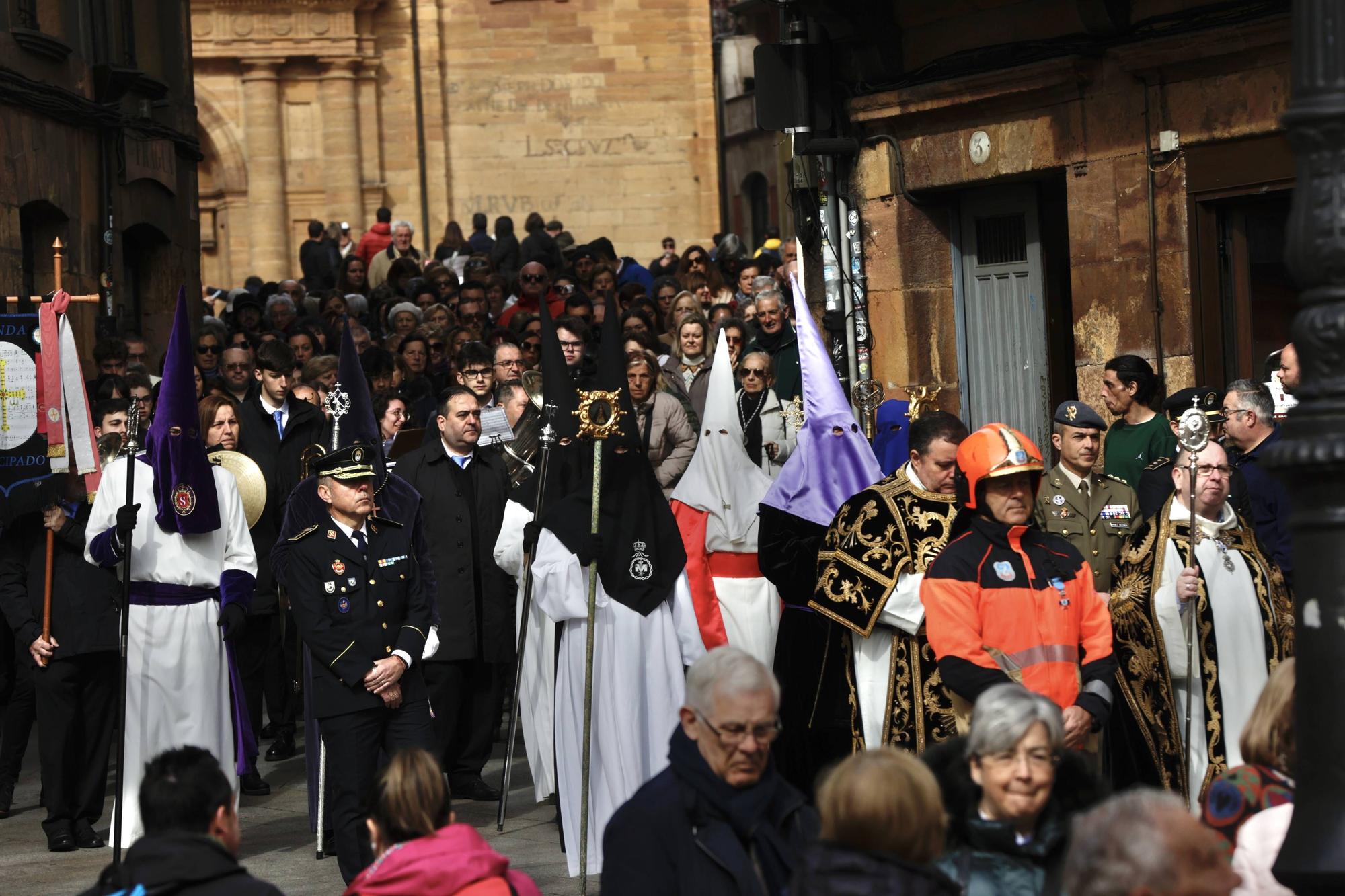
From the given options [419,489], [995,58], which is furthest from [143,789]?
[995,58]

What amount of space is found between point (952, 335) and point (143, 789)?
9.69 metres

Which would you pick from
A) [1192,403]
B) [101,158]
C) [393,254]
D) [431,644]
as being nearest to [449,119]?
[393,254]

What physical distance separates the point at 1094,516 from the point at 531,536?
275 cm

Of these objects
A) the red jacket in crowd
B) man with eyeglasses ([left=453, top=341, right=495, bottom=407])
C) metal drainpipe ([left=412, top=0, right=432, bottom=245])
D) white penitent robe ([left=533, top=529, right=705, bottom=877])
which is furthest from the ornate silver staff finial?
metal drainpipe ([left=412, top=0, right=432, bottom=245])

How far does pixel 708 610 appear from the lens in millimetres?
9977

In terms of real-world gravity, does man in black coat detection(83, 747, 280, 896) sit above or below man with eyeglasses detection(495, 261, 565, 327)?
below

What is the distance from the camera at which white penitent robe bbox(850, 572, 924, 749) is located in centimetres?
793

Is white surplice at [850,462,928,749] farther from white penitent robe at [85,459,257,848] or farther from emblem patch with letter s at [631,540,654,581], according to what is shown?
white penitent robe at [85,459,257,848]

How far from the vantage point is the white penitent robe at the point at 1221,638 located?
8.22 metres

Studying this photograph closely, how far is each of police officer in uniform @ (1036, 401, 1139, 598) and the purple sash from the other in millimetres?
3774

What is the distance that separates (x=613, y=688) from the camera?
9.06 m

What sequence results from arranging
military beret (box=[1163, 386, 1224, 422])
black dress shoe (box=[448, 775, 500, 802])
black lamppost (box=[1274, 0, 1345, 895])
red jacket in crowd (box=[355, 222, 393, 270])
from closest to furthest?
black lamppost (box=[1274, 0, 1345, 895]), military beret (box=[1163, 386, 1224, 422]), black dress shoe (box=[448, 775, 500, 802]), red jacket in crowd (box=[355, 222, 393, 270])

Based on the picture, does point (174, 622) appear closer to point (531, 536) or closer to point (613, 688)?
point (531, 536)

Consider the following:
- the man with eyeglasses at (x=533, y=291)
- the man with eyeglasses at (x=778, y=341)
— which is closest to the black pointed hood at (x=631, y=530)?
the man with eyeglasses at (x=778, y=341)
